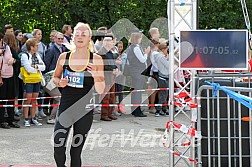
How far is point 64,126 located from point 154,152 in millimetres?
2689

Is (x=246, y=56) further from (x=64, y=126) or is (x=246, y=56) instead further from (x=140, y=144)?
(x=140, y=144)

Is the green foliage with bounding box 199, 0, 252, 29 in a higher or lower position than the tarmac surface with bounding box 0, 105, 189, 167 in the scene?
higher

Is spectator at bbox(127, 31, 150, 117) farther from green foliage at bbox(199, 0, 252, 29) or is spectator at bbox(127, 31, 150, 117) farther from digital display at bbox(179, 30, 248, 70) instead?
green foliage at bbox(199, 0, 252, 29)

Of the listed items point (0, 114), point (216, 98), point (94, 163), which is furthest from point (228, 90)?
point (0, 114)

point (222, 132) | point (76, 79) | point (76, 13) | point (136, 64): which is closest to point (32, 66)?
point (136, 64)

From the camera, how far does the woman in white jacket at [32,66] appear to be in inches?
436

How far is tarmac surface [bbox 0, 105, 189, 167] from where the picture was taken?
818 cm

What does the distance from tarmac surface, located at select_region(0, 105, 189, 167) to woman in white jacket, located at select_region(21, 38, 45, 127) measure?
36 centimetres

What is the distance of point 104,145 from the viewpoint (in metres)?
9.45

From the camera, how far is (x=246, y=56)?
20.5 feet

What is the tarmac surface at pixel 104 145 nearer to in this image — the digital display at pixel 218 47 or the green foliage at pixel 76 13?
the digital display at pixel 218 47

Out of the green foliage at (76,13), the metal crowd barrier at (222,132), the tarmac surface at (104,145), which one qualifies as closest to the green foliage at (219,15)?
the green foliage at (76,13)

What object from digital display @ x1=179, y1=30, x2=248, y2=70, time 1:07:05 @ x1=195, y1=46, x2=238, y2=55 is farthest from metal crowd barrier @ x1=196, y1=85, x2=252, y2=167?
time 1:07:05 @ x1=195, y1=46, x2=238, y2=55

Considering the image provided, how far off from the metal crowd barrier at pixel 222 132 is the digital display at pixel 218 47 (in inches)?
13.1
